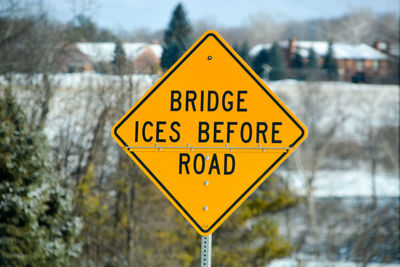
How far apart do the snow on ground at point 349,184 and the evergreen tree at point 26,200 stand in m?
29.7

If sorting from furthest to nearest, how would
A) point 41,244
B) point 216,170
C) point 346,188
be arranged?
point 346,188, point 41,244, point 216,170

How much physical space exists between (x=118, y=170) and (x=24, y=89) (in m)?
3.32

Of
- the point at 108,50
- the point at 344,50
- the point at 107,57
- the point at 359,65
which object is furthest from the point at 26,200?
the point at 344,50

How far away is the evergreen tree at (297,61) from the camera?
26859 mm

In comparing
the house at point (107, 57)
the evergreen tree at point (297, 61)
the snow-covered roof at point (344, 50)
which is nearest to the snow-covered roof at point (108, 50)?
the house at point (107, 57)

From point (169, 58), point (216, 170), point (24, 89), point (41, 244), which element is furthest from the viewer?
point (24, 89)

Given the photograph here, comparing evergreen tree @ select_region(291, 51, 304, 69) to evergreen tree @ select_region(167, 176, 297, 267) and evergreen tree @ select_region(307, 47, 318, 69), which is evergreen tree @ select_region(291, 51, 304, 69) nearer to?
evergreen tree @ select_region(307, 47, 318, 69)

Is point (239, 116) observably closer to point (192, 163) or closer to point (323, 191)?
point (192, 163)

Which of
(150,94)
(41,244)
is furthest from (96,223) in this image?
(150,94)

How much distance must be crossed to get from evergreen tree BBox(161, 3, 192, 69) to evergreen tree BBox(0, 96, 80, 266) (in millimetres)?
2469

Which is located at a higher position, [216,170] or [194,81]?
[194,81]

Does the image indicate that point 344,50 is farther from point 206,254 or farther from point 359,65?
point 206,254

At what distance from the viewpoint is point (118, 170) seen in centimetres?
1385

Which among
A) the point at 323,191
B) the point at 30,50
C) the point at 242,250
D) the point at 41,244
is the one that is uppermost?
the point at 30,50
